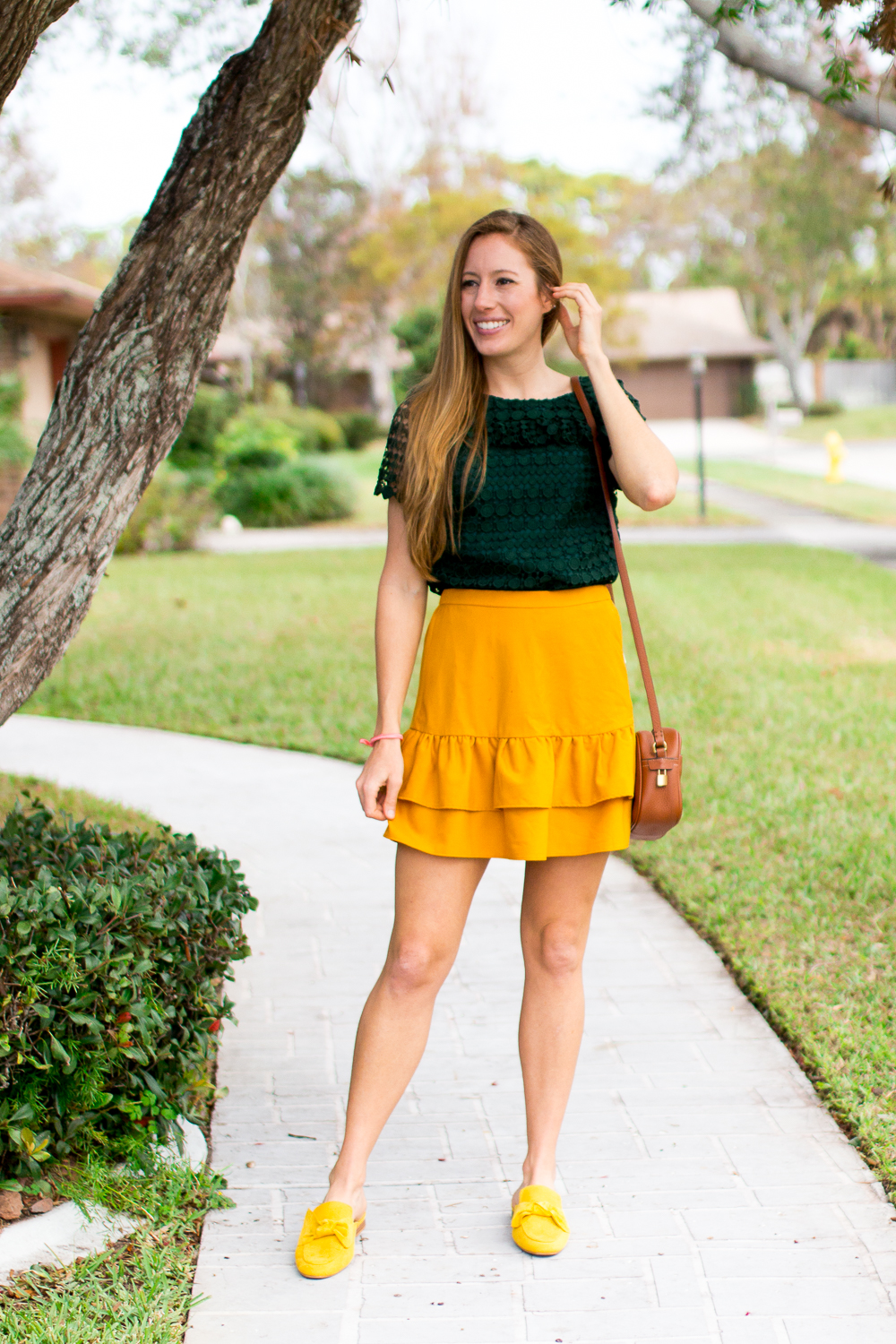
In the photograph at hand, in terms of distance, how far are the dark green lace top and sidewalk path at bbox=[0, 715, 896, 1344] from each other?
54.0 inches

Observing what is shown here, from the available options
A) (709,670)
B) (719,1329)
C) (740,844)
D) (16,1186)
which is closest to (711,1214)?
(719,1329)

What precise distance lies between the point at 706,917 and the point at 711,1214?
1852 mm

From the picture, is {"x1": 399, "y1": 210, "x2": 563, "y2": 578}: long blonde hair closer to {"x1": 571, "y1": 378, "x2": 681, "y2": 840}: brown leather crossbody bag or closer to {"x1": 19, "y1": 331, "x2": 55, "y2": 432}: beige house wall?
{"x1": 571, "y1": 378, "x2": 681, "y2": 840}: brown leather crossbody bag

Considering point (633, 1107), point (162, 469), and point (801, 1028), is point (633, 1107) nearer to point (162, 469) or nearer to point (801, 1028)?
point (801, 1028)

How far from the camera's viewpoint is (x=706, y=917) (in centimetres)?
459

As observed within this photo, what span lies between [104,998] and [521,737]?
1068mm

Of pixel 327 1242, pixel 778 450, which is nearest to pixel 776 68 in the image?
pixel 327 1242

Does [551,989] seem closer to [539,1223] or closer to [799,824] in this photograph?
[539,1223]

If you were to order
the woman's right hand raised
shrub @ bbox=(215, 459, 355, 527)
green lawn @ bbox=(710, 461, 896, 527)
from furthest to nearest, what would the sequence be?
green lawn @ bbox=(710, 461, 896, 527) → shrub @ bbox=(215, 459, 355, 527) → the woman's right hand raised

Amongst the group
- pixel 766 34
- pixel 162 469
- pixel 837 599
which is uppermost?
pixel 766 34

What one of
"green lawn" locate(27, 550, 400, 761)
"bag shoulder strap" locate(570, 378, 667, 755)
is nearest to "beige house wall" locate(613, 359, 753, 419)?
"green lawn" locate(27, 550, 400, 761)

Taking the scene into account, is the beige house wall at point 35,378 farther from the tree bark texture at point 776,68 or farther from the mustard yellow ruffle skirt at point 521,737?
the mustard yellow ruffle skirt at point 521,737

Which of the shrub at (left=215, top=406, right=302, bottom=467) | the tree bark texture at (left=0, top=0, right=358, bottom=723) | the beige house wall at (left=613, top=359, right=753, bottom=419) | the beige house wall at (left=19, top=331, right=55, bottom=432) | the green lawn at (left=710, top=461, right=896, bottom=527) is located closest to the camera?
the tree bark texture at (left=0, top=0, right=358, bottom=723)

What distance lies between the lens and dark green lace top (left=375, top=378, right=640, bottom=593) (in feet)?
8.34
